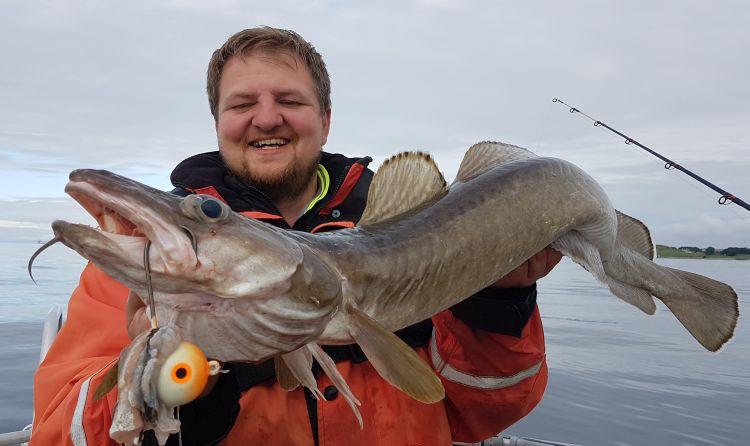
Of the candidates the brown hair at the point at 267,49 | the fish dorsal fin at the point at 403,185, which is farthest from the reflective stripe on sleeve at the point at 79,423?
the brown hair at the point at 267,49

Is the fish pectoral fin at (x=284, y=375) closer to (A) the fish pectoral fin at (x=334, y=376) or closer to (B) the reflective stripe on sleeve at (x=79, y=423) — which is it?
(A) the fish pectoral fin at (x=334, y=376)

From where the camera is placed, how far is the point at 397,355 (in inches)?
73.7

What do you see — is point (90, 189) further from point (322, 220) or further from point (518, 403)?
point (518, 403)

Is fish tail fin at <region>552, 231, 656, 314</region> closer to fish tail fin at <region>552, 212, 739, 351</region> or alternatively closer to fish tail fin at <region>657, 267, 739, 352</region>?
fish tail fin at <region>552, 212, 739, 351</region>

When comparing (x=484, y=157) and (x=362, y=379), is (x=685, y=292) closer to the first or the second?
(x=484, y=157)

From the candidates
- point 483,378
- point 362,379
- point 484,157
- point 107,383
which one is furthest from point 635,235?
point 107,383

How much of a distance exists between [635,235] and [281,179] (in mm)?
2261

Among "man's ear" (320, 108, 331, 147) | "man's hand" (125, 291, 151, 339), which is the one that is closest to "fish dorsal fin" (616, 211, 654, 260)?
"man's ear" (320, 108, 331, 147)

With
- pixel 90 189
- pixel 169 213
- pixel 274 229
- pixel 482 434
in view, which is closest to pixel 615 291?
pixel 482 434

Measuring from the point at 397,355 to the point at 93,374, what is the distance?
1.45 metres

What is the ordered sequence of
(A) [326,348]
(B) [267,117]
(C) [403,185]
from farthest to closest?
(B) [267,117] < (A) [326,348] < (C) [403,185]

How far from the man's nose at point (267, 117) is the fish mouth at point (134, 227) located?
6.13ft

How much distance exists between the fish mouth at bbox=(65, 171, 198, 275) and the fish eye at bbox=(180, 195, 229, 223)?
6 centimetres

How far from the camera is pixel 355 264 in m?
2.05
